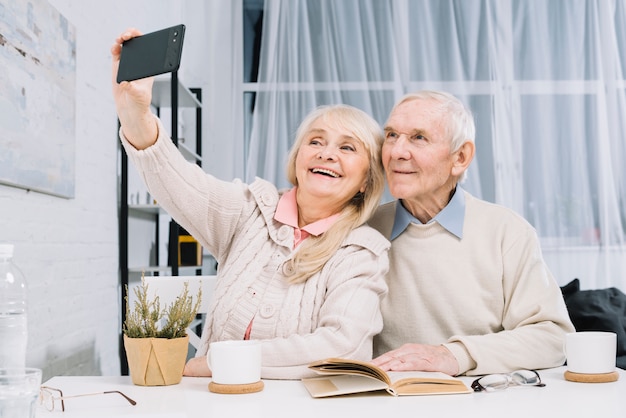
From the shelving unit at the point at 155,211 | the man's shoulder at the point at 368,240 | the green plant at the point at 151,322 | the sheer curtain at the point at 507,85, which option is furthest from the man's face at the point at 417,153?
the sheer curtain at the point at 507,85

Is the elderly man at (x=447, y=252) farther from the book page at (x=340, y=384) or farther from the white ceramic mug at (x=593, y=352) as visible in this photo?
the book page at (x=340, y=384)

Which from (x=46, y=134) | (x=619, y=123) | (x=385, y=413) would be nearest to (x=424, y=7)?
(x=619, y=123)

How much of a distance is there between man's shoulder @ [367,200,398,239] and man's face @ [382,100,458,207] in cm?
8

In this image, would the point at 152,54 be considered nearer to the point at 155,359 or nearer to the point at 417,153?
the point at 155,359

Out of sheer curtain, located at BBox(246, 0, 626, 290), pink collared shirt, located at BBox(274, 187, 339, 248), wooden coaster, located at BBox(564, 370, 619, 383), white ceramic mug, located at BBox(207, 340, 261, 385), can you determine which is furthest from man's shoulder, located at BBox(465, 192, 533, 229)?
sheer curtain, located at BBox(246, 0, 626, 290)

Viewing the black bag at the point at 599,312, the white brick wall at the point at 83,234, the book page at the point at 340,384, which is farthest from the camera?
the black bag at the point at 599,312

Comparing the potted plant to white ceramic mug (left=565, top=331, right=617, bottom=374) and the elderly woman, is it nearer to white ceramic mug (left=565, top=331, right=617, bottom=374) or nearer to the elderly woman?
the elderly woman

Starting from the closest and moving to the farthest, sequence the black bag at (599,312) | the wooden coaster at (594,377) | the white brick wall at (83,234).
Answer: the wooden coaster at (594,377), the white brick wall at (83,234), the black bag at (599,312)

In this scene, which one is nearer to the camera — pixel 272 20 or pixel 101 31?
pixel 101 31

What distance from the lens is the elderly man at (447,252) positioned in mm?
1663

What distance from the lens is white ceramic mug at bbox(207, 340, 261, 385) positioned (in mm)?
1210

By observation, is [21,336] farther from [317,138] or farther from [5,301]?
[317,138]

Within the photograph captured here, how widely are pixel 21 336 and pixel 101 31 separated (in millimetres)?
2009

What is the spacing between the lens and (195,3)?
14.4 feet
